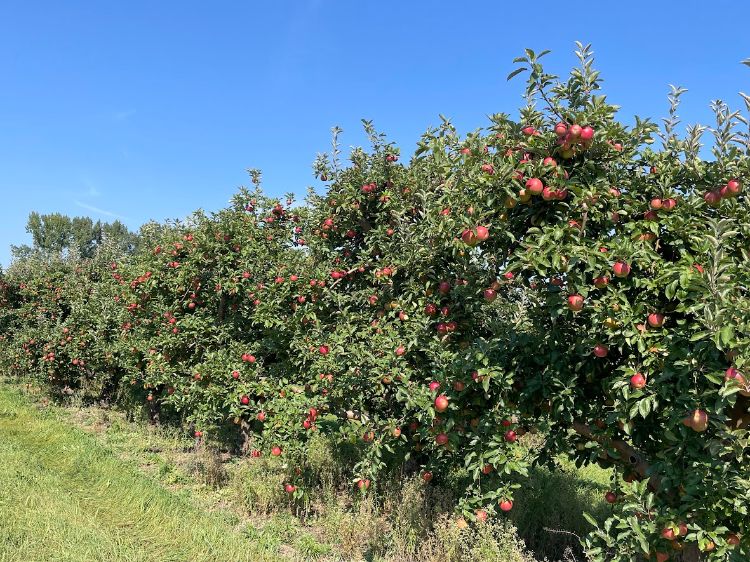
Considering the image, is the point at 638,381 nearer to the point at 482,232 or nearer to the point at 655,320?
the point at 655,320

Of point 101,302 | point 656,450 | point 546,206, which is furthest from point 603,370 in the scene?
point 101,302

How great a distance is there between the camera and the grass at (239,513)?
4.36 m

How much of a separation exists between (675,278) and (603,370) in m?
0.96

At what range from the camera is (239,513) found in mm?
5863

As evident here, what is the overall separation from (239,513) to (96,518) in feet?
4.95

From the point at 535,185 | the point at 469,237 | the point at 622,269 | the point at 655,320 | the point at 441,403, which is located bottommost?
the point at 441,403

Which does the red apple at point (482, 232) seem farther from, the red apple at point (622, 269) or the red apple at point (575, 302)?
the red apple at point (622, 269)

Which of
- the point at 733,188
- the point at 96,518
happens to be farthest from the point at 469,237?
the point at 96,518

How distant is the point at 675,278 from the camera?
9.79 feet

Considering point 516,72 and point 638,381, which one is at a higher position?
point 516,72

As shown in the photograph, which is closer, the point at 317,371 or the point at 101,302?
the point at 317,371

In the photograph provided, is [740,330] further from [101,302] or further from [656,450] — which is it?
[101,302]

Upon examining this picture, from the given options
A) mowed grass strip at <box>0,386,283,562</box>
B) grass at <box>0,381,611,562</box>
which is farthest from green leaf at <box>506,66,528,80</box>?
mowed grass strip at <box>0,386,283,562</box>

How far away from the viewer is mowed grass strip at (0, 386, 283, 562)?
432 cm
